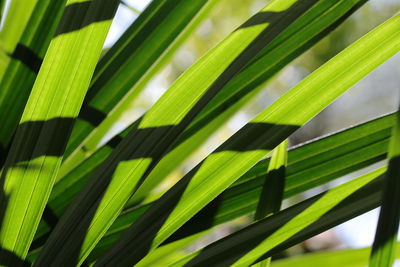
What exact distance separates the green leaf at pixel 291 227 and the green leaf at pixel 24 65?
225 millimetres

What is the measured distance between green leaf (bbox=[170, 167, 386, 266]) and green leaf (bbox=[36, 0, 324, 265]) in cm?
7

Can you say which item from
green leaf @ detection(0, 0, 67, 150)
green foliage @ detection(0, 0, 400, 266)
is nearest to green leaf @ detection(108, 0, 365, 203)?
green foliage @ detection(0, 0, 400, 266)

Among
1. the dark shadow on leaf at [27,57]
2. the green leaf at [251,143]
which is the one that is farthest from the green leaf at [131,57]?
the green leaf at [251,143]

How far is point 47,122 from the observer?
361mm

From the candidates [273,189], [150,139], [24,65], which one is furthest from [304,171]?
[24,65]

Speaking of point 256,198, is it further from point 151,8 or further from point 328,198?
point 151,8

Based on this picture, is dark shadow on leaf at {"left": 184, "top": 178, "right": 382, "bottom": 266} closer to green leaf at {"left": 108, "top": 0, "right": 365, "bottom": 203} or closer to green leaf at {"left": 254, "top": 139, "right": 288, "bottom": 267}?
green leaf at {"left": 254, "top": 139, "right": 288, "bottom": 267}

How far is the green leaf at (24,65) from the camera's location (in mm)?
479

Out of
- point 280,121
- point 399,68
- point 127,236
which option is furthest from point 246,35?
point 399,68

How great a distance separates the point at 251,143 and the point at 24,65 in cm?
25

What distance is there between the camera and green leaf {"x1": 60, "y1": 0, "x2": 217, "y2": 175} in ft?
1.73

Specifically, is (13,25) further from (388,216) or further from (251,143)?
(388,216)

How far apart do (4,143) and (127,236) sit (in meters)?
0.19

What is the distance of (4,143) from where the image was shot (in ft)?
1.57
